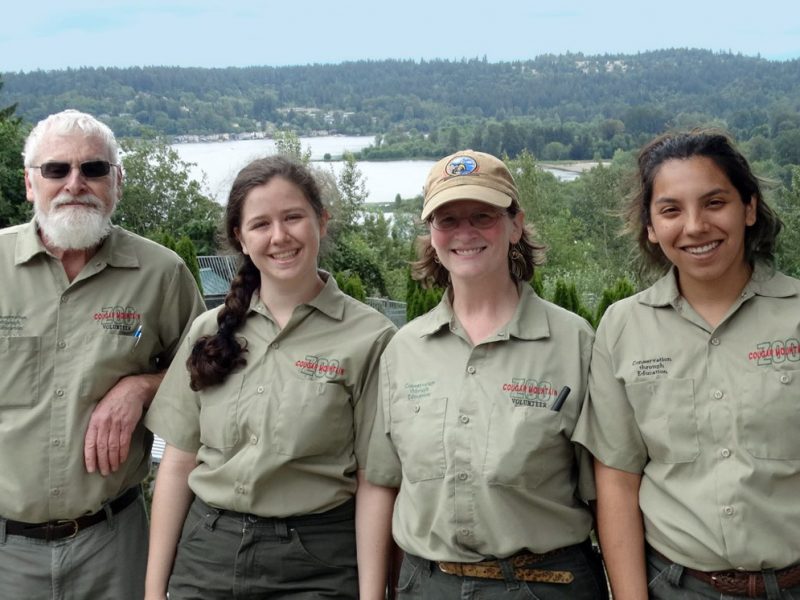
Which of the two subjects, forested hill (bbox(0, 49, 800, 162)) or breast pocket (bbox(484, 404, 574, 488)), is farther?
forested hill (bbox(0, 49, 800, 162))

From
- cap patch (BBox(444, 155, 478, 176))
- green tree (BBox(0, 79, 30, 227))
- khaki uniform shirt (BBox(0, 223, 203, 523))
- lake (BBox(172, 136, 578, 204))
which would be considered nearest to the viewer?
cap patch (BBox(444, 155, 478, 176))

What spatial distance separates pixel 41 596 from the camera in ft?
9.84

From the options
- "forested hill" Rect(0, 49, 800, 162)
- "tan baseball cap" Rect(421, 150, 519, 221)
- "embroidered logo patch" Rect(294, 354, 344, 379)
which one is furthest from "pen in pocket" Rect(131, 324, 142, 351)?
"forested hill" Rect(0, 49, 800, 162)

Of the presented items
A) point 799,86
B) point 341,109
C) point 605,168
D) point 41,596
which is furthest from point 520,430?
point 799,86

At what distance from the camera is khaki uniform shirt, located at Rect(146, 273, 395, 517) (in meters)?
2.62

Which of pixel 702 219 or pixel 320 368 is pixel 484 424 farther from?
pixel 702 219

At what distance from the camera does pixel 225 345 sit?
8.92 ft

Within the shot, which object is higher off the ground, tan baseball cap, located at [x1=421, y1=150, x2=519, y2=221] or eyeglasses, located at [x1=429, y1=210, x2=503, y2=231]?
tan baseball cap, located at [x1=421, y1=150, x2=519, y2=221]

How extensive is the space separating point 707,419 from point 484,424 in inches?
21.5

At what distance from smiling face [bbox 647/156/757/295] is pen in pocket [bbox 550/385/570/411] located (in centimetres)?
43

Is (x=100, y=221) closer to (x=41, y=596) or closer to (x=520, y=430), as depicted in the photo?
(x=41, y=596)

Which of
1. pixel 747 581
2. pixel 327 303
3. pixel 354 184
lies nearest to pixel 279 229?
pixel 327 303

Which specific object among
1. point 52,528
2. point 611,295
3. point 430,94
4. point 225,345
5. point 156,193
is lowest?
point 156,193

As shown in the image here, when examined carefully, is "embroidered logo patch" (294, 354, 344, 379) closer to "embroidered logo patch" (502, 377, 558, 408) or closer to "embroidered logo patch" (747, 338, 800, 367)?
"embroidered logo patch" (502, 377, 558, 408)
